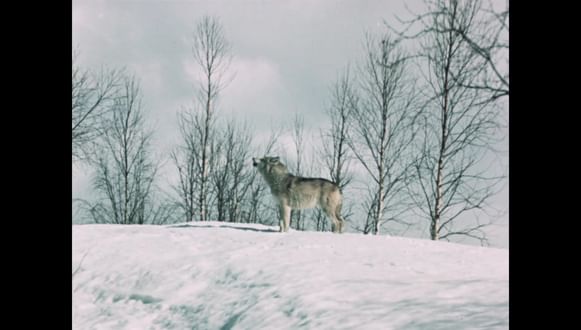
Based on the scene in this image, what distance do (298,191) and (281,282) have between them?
505 cm

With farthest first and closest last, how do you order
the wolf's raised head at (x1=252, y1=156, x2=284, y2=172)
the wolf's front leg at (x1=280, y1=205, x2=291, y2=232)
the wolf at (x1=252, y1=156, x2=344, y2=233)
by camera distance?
the wolf's raised head at (x1=252, y1=156, x2=284, y2=172)
the wolf at (x1=252, y1=156, x2=344, y2=233)
the wolf's front leg at (x1=280, y1=205, x2=291, y2=232)

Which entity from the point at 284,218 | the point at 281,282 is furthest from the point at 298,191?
the point at 281,282

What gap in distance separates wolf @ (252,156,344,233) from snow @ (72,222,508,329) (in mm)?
1251

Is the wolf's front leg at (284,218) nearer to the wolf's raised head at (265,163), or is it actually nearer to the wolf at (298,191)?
the wolf at (298,191)

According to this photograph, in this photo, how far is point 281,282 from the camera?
646 centimetres

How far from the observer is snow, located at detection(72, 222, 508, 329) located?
4918 millimetres

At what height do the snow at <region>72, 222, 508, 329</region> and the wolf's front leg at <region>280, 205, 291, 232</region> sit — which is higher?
the wolf's front leg at <region>280, 205, 291, 232</region>

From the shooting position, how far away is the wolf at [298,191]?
11.4 metres

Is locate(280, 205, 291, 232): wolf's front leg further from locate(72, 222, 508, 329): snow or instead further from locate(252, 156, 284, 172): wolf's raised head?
locate(252, 156, 284, 172): wolf's raised head

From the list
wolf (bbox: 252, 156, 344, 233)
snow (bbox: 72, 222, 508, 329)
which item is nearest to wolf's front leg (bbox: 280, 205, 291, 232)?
wolf (bbox: 252, 156, 344, 233)

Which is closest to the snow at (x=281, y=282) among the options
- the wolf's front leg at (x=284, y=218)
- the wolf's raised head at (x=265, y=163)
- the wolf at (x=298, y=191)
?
the wolf's front leg at (x=284, y=218)

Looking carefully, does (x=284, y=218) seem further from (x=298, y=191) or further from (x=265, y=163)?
(x=265, y=163)
